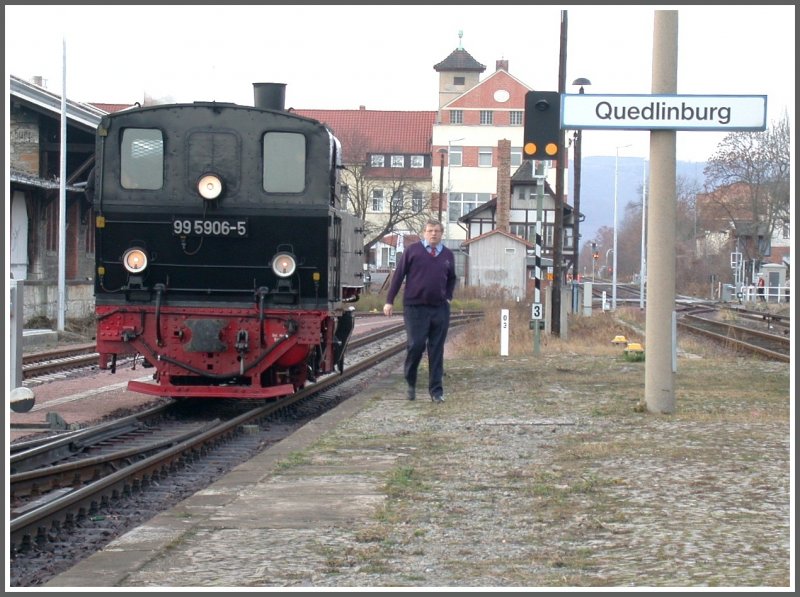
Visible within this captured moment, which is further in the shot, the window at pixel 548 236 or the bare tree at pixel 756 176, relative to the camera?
the window at pixel 548 236

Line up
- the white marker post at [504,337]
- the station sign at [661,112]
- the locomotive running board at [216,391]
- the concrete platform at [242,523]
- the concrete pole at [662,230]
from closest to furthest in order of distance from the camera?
the concrete platform at [242,523] → the station sign at [661,112] → the concrete pole at [662,230] → the locomotive running board at [216,391] → the white marker post at [504,337]

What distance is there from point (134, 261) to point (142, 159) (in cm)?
115

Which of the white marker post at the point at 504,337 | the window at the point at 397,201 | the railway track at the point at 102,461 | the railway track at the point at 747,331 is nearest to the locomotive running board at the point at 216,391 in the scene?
the railway track at the point at 102,461

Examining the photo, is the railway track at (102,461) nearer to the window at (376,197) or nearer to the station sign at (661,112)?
the station sign at (661,112)

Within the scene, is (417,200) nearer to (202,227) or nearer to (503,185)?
(503,185)

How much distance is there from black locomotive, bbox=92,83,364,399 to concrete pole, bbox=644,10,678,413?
3.60 meters

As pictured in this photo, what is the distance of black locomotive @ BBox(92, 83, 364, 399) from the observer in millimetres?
12094

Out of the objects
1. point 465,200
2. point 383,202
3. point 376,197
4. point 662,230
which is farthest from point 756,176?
point 662,230

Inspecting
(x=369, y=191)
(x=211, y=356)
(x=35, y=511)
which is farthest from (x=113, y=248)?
(x=369, y=191)

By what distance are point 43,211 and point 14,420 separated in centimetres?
1838

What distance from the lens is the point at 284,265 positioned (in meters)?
12.2

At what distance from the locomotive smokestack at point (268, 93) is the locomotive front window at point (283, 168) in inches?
71.4

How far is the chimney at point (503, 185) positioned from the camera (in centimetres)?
6944

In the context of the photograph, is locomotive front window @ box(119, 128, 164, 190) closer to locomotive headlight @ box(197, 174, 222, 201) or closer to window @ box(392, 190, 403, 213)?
locomotive headlight @ box(197, 174, 222, 201)
